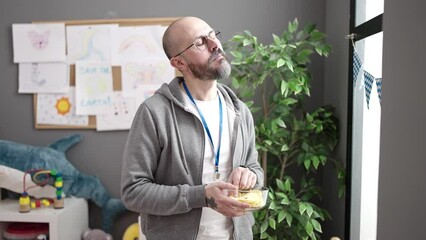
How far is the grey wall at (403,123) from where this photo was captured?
91 centimetres

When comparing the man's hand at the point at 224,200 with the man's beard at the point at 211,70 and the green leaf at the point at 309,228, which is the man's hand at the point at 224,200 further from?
the green leaf at the point at 309,228

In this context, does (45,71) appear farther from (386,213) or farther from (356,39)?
(386,213)

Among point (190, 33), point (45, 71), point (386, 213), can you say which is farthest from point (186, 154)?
point (45, 71)

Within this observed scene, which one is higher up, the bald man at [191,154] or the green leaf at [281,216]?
the bald man at [191,154]

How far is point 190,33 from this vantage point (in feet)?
4.89

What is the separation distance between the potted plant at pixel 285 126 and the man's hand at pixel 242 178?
2.84 feet

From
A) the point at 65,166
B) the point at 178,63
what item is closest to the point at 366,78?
the point at 178,63

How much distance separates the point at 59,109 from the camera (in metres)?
2.91

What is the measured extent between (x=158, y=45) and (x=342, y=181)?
1421 millimetres

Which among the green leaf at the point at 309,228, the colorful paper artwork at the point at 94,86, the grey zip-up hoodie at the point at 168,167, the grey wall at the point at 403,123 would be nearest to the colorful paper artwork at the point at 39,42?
the colorful paper artwork at the point at 94,86

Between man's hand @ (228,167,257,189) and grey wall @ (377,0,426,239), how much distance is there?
1.39ft

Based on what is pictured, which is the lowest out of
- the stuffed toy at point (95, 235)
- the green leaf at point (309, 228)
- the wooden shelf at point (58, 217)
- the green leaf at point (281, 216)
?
the stuffed toy at point (95, 235)

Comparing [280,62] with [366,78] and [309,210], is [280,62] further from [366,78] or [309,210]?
[309,210]

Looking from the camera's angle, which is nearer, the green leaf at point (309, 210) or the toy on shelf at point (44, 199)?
the green leaf at point (309, 210)
